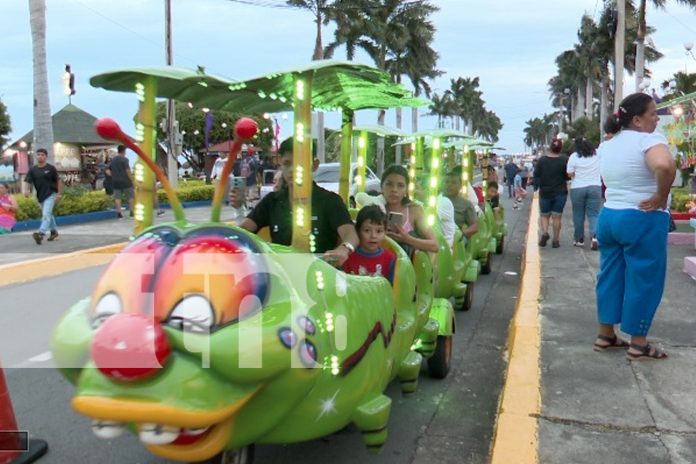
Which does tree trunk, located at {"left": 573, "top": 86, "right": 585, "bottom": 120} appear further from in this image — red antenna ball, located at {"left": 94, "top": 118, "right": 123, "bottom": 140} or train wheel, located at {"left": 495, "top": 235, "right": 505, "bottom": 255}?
red antenna ball, located at {"left": 94, "top": 118, "right": 123, "bottom": 140}

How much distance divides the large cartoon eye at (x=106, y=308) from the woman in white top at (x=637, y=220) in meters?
3.38

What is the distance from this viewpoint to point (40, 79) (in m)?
14.7

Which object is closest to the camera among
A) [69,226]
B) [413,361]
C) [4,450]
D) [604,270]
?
[4,450]

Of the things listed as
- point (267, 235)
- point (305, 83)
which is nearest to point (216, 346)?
point (305, 83)

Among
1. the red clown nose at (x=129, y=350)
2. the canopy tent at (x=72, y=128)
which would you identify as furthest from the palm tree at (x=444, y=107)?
the red clown nose at (x=129, y=350)

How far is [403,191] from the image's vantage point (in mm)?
5477

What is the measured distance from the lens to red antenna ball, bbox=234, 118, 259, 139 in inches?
111

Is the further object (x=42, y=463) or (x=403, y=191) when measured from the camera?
(x=403, y=191)

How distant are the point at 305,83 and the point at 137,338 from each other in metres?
1.48

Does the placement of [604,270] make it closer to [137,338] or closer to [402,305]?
[402,305]

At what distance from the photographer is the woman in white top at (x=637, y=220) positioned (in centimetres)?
440

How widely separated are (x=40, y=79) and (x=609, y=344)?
13.9m

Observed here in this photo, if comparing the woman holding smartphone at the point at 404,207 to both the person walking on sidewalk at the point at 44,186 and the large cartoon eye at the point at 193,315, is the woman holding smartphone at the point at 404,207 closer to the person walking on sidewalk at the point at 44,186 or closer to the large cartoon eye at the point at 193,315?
the large cartoon eye at the point at 193,315

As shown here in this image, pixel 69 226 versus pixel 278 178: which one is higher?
pixel 278 178
